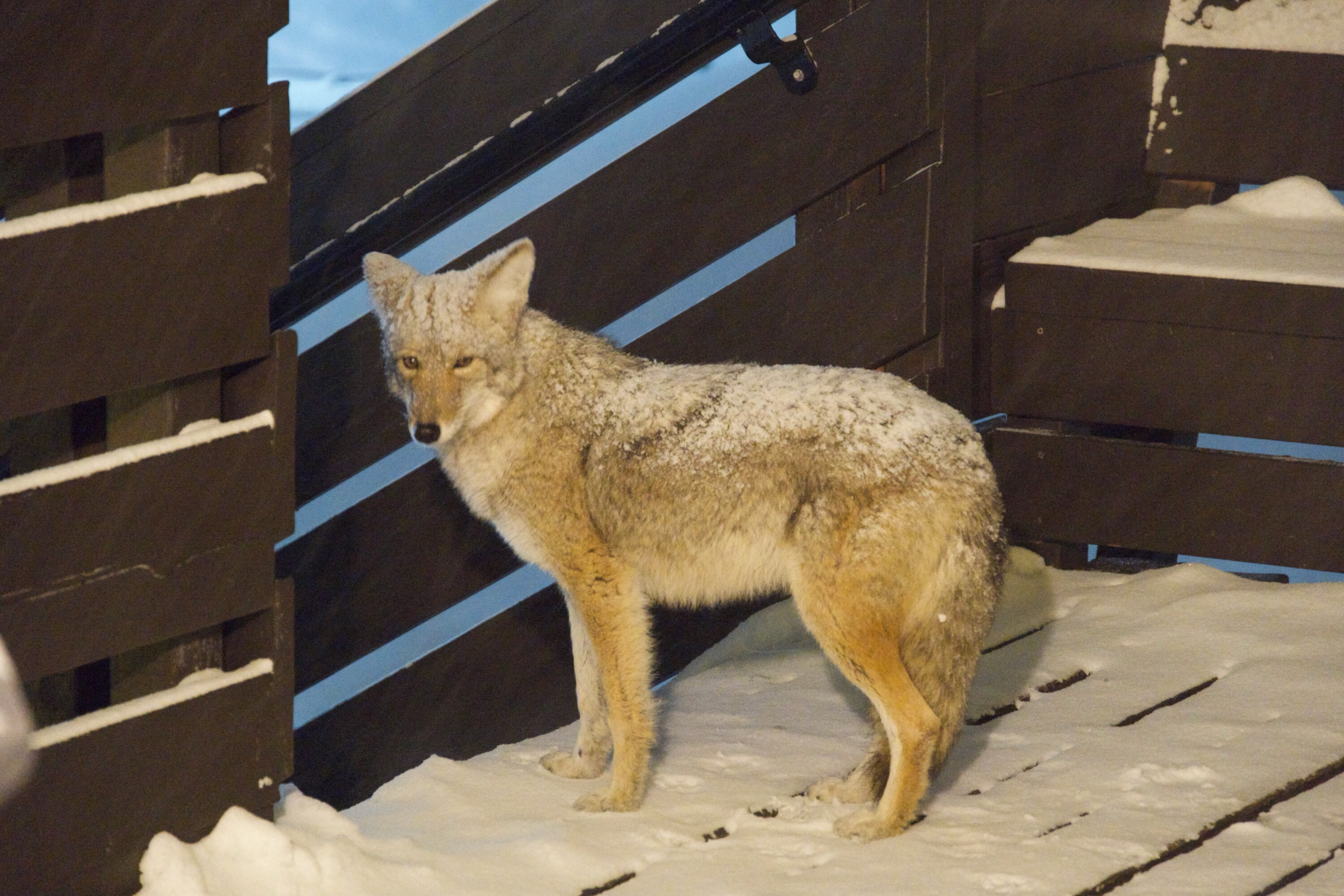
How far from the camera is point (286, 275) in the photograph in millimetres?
2754

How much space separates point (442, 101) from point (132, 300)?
1.74 meters

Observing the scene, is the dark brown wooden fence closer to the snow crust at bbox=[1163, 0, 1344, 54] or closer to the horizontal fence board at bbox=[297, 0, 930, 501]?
the horizontal fence board at bbox=[297, 0, 930, 501]

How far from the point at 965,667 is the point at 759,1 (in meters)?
2.06

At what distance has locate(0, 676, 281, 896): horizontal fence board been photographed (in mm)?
2484

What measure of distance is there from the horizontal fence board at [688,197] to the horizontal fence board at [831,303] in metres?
0.14

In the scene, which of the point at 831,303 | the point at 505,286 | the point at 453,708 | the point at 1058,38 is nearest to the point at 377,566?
the point at 453,708

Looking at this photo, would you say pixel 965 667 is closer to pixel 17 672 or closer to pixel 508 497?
pixel 508 497

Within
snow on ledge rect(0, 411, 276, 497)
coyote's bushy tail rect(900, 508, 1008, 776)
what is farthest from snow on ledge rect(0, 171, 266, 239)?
coyote's bushy tail rect(900, 508, 1008, 776)

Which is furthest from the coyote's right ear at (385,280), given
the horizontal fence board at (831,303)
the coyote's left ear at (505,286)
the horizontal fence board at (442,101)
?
the horizontal fence board at (831,303)

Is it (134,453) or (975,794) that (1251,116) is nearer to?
(975,794)

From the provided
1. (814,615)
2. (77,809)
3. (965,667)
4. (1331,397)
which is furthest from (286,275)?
(1331,397)

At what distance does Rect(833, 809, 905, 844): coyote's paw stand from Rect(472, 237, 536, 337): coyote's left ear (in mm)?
1436

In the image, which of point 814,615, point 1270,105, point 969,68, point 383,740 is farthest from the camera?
point 1270,105

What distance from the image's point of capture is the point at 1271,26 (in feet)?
16.8
